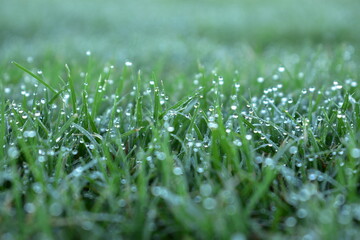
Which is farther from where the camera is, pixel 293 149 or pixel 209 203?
pixel 293 149

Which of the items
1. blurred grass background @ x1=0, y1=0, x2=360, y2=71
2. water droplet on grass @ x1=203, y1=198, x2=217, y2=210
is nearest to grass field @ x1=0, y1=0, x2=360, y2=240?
water droplet on grass @ x1=203, y1=198, x2=217, y2=210

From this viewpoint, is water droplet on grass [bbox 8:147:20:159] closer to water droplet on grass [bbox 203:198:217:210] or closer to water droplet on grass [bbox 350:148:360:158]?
water droplet on grass [bbox 203:198:217:210]

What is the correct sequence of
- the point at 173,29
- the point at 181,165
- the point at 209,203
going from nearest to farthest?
the point at 209,203
the point at 181,165
the point at 173,29

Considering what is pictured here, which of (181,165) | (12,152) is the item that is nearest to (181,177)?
(181,165)

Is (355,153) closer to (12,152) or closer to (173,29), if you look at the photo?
(12,152)

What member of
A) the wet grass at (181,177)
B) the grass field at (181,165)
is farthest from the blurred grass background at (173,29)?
the wet grass at (181,177)

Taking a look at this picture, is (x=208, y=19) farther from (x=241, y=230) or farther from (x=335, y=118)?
(x=241, y=230)

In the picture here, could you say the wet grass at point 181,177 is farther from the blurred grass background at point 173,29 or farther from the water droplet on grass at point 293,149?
the blurred grass background at point 173,29

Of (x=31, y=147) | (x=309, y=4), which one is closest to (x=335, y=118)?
(x=31, y=147)
